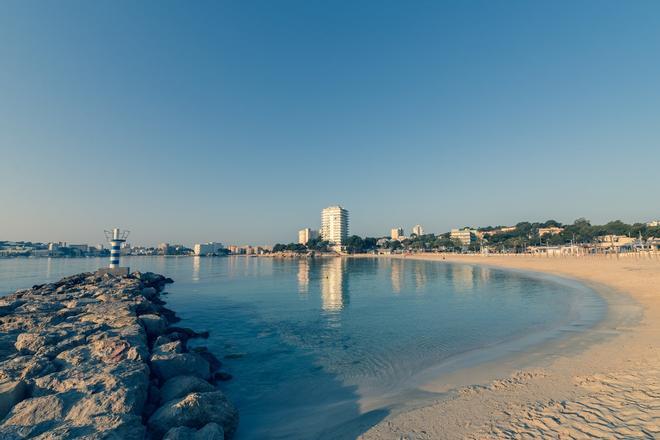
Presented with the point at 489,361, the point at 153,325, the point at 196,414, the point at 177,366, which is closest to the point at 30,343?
the point at 153,325

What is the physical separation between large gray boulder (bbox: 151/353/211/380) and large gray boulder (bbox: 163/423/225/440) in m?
3.41

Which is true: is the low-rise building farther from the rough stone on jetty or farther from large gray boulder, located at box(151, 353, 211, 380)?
the rough stone on jetty

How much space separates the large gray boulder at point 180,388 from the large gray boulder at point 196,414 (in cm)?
85

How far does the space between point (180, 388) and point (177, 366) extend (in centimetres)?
163

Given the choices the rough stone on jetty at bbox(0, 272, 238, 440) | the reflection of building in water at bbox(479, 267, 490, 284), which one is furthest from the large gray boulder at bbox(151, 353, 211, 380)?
the reflection of building in water at bbox(479, 267, 490, 284)

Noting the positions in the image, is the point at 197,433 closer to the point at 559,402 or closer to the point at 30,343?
the point at 559,402

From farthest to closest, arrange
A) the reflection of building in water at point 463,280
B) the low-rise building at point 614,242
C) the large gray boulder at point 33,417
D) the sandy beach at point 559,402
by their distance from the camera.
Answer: the low-rise building at point 614,242
the reflection of building in water at point 463,280
the sandy beach at point 559,402
the large gray boulder at point 33,417

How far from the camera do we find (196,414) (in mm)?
6406

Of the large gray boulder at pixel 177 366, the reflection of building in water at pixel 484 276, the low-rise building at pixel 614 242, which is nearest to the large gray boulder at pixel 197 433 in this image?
the large gray boulder at pixel 177 366

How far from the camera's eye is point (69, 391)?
6.65 meters

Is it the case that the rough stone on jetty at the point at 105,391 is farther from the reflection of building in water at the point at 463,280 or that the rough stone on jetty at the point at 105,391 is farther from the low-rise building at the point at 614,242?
the low-rise building at the point at 614,242

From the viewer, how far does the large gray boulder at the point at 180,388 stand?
7.54m

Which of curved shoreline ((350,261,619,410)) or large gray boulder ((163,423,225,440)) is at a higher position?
large gray boulder ((163,423,225,440))

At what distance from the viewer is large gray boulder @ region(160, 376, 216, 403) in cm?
754
